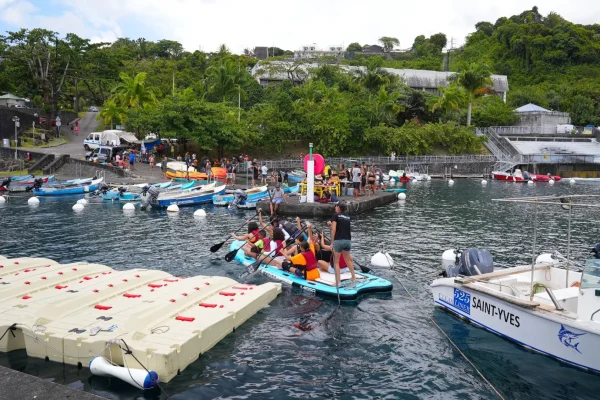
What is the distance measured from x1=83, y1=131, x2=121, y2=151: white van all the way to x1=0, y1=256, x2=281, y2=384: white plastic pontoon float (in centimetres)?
3648

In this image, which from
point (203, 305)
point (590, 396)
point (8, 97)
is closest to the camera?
point (590, 396)

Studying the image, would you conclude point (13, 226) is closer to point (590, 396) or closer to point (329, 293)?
point (329, 293)

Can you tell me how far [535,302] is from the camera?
10094 mm

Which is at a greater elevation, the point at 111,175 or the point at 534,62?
the point at 534,62

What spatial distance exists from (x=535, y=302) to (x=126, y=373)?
7836 mm

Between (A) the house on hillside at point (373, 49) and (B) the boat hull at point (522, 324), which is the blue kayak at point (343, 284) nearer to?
(B) the boat hull at point (522, 324)

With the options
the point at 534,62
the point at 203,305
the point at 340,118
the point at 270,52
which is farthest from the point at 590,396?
the point at 270,52

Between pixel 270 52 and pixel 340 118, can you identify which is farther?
pixel 270 52

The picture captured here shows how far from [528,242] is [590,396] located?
14.0 metres

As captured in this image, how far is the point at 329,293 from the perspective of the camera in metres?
13.6

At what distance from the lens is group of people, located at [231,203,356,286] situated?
1345cm

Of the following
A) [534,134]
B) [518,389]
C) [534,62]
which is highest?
[534,62]

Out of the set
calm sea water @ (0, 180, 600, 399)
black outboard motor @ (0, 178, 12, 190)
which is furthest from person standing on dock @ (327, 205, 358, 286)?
black outboard motor @ (0, 178, 12, 190)

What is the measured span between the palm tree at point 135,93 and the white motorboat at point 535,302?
48.8 meters
